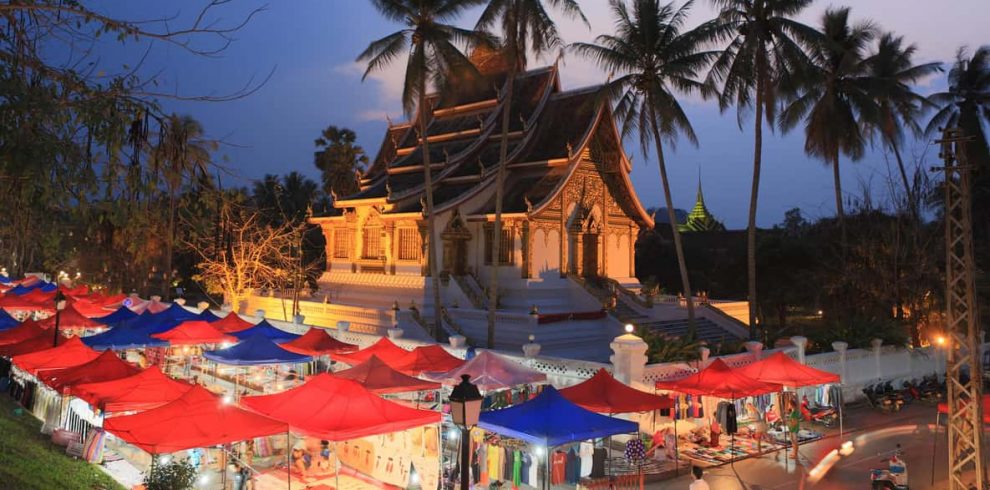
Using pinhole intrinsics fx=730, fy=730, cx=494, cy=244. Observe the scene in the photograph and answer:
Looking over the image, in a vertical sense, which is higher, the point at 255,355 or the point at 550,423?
the point at 255,355

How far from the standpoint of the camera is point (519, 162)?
30516 millimetres

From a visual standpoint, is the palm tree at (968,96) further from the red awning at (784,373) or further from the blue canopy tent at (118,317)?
the blue canopy tent at (118,317)

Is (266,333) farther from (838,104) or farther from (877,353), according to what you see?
(838,104)

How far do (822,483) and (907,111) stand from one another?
21.9 m

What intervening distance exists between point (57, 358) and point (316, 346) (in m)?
5.65

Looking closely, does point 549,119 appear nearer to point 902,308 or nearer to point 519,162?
point 519,162

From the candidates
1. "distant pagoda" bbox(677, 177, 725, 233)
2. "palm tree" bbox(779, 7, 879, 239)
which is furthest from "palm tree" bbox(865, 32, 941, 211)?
"distant pagoda" bbox(677, 177, 725, 233)

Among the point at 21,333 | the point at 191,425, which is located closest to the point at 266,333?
the point at 21,333

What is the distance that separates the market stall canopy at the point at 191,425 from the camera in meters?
9.71

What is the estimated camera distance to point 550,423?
35.9ft

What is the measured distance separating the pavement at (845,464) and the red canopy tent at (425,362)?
5540mm

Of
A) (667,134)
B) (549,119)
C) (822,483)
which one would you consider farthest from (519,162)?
(822,483)

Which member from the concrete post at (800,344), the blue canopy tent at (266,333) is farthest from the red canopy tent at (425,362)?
the concrete post at (800,344)

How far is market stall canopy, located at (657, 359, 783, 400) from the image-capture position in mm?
13609
